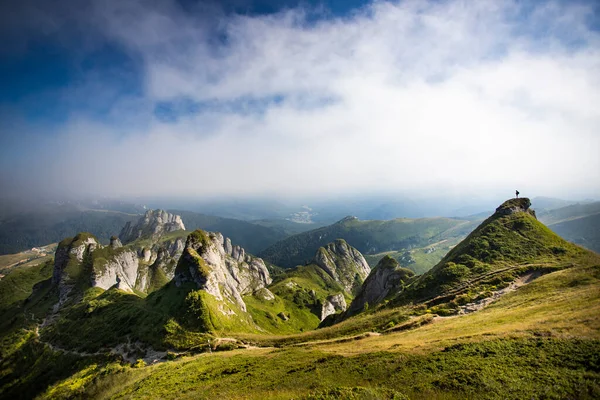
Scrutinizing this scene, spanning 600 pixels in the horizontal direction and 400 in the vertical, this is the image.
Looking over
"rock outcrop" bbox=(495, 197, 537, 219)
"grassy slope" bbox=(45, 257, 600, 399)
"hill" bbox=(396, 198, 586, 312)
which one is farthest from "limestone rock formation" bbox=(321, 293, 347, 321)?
"grassy slope" bbox=(45, 257, 600, 399)

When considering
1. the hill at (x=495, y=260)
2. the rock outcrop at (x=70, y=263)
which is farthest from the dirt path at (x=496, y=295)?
the rock outcrop at (x=70, y=263)

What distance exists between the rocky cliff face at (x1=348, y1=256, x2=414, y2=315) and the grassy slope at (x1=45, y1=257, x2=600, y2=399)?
54.1 m

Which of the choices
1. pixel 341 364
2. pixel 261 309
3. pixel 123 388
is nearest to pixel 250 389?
pixel 341 364

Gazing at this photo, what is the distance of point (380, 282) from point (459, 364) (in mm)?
87139

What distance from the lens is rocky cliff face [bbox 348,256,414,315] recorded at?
9857cm

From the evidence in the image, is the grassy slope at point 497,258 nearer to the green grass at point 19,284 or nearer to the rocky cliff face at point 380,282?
the rocky cliff face at point 380,282

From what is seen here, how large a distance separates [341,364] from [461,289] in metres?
36.8

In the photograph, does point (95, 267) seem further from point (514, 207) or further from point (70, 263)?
point (514, 207)

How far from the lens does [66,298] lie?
120 m

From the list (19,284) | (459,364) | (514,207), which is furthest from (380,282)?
(19,284)

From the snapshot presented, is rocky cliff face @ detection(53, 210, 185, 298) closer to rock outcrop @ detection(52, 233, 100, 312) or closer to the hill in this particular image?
rock outcrop @ detection(52, 233, 100, 312)

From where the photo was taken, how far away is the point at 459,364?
25.1 meters

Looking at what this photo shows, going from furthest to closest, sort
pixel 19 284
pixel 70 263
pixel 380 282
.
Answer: pixel 19 284 < pixel 70 263 < pixel 380 282

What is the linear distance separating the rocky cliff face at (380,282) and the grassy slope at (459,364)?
54.1 m
